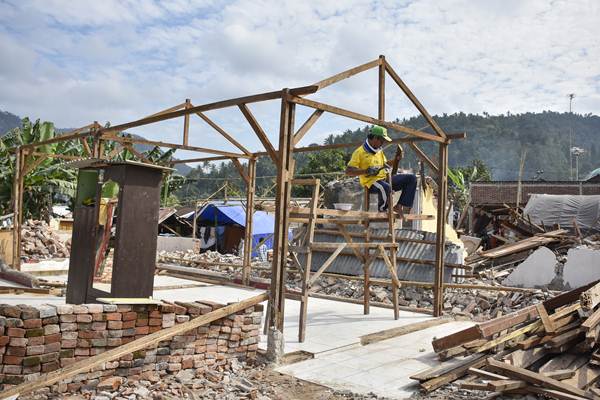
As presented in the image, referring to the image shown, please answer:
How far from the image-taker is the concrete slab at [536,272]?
1248cm

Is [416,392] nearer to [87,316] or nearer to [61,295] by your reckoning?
[87,316]

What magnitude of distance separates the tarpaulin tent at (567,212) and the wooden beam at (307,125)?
1856cm

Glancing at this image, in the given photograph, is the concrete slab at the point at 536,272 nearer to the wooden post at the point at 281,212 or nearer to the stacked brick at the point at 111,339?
the wooden post at the point at 281,212

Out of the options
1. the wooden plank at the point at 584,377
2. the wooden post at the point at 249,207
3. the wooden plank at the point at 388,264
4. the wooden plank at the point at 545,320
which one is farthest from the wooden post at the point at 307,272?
the wooden post at the point at 249,207

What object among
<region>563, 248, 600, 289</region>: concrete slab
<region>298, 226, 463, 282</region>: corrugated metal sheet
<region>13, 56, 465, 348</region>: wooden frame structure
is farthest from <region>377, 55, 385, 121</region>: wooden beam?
<region>563, 248, 600, 289</region>: concrete slab

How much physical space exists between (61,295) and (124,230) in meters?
3.37

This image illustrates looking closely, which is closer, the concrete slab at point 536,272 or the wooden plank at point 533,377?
the wooden plank at point 533,377

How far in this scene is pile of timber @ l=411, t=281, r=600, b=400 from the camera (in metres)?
4.54

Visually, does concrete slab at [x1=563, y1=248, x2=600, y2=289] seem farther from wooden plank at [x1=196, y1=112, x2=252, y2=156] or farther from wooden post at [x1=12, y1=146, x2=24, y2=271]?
wooden post at [x1=12, y1=146, x2=24, y2=271]

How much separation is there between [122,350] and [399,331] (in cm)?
399

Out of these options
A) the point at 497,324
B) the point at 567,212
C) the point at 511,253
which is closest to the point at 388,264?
the point at 497,324

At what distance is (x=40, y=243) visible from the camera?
57.5ft

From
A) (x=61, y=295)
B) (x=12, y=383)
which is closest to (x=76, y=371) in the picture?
(x=12, y=383)

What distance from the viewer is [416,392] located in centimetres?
485
